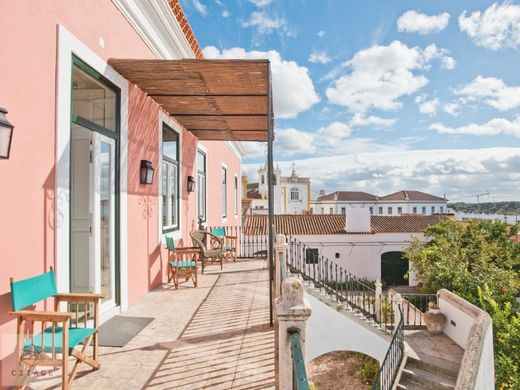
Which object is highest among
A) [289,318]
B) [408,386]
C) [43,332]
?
[289,318]

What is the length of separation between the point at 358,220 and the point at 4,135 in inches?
839

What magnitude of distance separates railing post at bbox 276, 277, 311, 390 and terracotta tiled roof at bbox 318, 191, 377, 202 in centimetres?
5259

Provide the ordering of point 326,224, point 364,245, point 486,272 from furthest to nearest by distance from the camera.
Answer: point 326,224, point 364,245, point 486,272

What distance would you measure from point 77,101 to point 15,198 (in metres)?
1.96

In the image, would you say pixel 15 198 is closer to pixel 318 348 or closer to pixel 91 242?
pixel 91 242

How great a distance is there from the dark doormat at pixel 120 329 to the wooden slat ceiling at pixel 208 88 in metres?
2.86

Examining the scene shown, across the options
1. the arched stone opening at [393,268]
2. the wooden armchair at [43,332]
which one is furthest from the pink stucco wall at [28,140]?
the arched stone opening at [393,268]

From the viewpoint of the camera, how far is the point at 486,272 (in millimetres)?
12820

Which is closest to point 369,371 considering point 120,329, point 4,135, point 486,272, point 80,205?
point 486,272

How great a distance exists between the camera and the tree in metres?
8.73

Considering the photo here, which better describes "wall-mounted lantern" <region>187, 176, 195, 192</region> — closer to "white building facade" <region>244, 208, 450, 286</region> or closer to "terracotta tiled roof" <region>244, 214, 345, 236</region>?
"terracotta tiled roof" <region>244, 214, 345, 236</region>

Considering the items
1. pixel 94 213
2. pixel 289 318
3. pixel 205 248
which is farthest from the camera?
pixel 205 248

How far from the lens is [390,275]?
2180 cm

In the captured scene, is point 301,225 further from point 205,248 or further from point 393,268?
point 205,248
